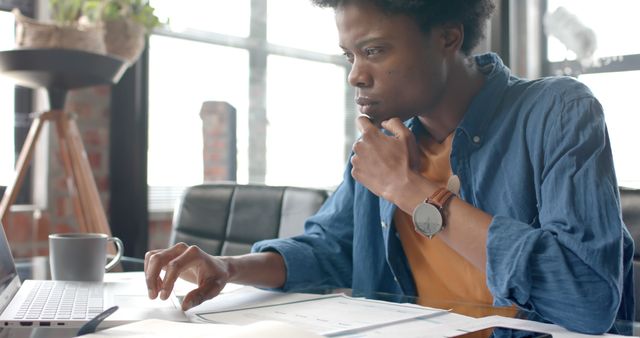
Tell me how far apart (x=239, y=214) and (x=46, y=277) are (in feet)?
1.77

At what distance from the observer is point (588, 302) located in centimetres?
82

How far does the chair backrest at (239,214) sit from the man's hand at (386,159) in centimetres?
39

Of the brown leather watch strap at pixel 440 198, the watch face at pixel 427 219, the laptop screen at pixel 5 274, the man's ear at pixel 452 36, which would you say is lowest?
the laptop screen at pixel 5 274

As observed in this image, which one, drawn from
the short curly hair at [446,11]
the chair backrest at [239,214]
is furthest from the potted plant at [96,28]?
the short curly hair at [446,11]

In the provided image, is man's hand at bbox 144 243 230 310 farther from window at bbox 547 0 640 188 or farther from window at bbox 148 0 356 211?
window at bbox 148 0 356 211

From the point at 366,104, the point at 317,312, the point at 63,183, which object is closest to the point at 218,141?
the point at 63,183

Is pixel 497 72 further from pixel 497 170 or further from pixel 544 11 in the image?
pixel 544 11

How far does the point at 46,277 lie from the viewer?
1.21 meters

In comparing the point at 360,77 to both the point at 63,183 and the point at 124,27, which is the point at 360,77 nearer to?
the point at 124,27

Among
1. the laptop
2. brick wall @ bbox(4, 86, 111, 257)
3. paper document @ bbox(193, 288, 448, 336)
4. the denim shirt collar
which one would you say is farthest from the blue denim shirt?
brick wall @ bbox(4, 86, 111, 257)

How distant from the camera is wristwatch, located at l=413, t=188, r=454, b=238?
957mm

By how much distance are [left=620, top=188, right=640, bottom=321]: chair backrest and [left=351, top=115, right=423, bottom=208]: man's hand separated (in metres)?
0.35

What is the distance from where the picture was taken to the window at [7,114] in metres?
2.75

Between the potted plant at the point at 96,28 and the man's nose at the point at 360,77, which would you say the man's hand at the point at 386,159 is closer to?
the man's nose at the point at 360,77
